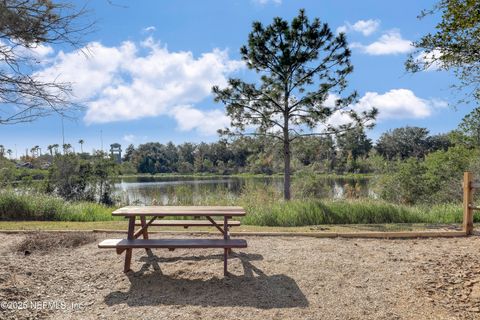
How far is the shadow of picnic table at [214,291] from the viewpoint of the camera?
3.35 meters

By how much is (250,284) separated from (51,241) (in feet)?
9.99

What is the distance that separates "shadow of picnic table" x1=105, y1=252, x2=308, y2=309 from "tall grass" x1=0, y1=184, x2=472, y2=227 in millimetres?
3514

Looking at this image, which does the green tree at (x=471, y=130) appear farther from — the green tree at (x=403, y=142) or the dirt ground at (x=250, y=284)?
the green tree at (x=403, y=142)

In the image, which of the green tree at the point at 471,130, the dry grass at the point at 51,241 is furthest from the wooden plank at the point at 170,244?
the green tree at the point at 471,130

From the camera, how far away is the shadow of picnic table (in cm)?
335

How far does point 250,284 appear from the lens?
3725 mm

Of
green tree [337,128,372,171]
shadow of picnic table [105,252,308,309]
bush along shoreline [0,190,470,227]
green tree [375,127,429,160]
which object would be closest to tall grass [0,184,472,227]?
bush along shoreline [0,190,470,227]

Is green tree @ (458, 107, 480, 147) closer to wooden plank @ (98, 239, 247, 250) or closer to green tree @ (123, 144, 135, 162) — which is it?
wooden plank @ (98, 239, 247, 250)

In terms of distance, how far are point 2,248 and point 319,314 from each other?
4283 mm

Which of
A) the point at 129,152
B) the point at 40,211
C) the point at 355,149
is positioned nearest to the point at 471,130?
the point at 40,211

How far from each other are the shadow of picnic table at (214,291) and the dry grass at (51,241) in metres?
1.61

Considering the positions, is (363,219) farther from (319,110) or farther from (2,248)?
(2,248)

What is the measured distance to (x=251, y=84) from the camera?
10.5m

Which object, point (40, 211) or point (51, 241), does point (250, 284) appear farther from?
point (40, 211)
